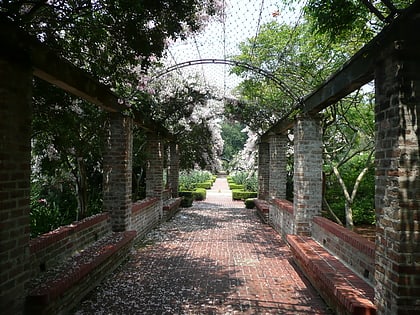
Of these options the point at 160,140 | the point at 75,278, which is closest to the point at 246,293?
the point at 75,278

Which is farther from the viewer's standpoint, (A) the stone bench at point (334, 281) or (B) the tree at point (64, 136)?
(B) the tree at point (64, 136)

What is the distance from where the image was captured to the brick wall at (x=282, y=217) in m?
8.48

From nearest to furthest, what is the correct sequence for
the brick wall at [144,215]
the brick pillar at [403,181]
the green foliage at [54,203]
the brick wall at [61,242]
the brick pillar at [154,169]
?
the brick pillar at [403,181] → the brick wall at [61,242] → the green foliage at [54,203] → the brick wall at [144,215] → the brick pillar at [154,169]

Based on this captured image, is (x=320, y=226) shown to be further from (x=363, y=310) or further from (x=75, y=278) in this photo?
(x=75, y=278)

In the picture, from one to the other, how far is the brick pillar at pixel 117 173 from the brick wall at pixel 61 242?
506mm

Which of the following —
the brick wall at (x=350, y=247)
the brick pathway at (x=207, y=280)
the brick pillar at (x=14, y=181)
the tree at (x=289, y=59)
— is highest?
the tree at (x=289, y=59)

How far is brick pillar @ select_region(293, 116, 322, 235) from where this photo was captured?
7.53 meters

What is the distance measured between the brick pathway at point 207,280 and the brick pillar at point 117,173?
35.4 inches

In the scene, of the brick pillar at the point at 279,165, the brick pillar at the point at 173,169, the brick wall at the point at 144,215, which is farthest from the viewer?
the brick pillar at the point at 173,169

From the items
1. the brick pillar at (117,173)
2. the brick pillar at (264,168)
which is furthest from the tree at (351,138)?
the brick pillar at (117,173)

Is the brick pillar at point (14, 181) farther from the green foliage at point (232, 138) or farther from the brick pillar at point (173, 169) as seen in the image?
the green foliage at point (232, 138)

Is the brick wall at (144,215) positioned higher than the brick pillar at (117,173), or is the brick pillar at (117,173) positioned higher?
the brick pillar at (117,173)

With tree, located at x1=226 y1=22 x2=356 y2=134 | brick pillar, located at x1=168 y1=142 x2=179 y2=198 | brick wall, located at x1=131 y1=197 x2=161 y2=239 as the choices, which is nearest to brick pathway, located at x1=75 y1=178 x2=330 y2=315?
brick wall, located at x1=131 y1=197 x2=161 y2=239

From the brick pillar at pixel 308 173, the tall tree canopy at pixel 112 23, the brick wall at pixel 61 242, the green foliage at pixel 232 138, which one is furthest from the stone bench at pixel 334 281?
the green foliage at pixel 232 138
